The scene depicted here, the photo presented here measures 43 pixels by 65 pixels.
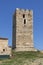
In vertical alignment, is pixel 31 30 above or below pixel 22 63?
above

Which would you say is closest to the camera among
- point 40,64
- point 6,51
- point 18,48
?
point 40,64

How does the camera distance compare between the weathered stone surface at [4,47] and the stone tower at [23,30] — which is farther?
the stone tower at [23,30]

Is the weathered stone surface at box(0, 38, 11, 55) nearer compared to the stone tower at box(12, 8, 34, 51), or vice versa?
the weathered stone surface at box(0, 38, 11, 55)

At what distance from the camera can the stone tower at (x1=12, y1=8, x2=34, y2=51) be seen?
54062 mm

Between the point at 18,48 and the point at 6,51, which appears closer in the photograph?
the point at 6,51

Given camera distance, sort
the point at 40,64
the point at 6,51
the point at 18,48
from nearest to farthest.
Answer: the point at 40,64 → the point at 6,51 → the point at 18,48

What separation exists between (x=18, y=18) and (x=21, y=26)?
187 cm

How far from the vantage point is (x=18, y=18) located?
54906 mm

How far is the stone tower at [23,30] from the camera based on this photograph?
5406 cm

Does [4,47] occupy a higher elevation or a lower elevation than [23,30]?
lower

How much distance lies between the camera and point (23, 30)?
54.5m

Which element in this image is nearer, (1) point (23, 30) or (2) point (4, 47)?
(2) point (4, 47)

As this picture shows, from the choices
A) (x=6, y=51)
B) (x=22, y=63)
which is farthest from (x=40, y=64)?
(x=6, y=51)

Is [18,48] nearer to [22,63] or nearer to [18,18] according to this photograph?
[18,18]
